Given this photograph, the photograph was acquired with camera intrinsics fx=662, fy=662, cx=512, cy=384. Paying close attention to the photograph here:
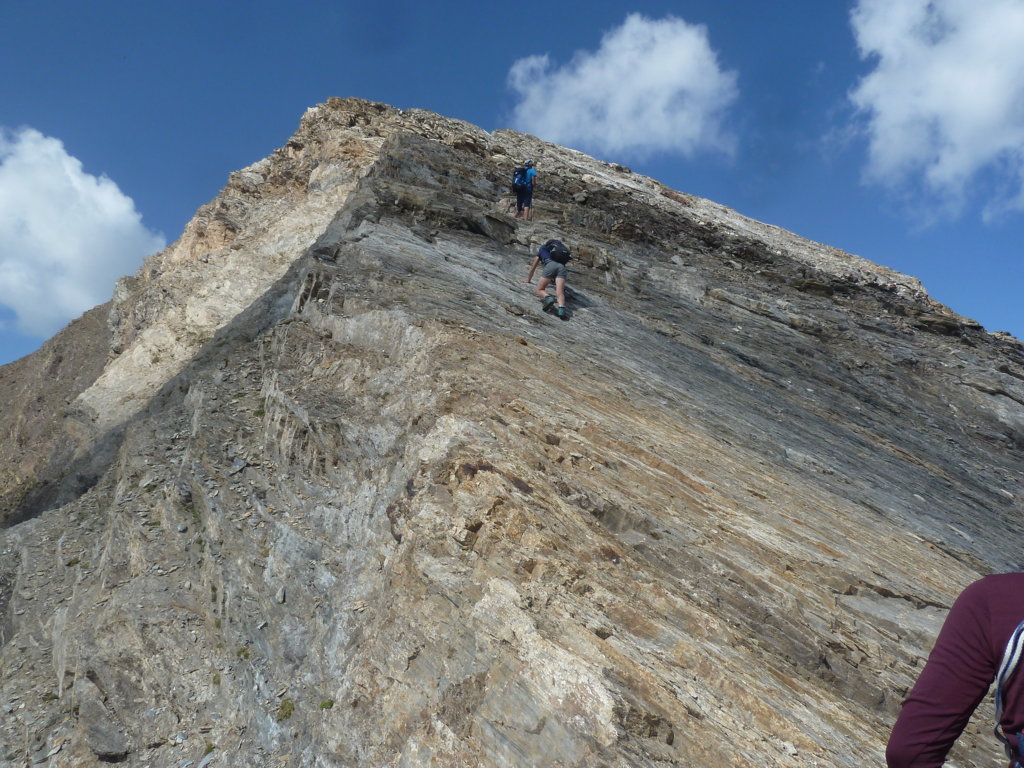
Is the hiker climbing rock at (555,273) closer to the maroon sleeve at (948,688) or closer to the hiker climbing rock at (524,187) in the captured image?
the hiker climbing rock at (524,187)

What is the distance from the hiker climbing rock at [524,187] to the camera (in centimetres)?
2009

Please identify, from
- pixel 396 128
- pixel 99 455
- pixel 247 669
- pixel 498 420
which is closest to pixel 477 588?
pixel 498 420

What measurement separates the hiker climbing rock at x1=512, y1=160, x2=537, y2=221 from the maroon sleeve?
18925 millimetres

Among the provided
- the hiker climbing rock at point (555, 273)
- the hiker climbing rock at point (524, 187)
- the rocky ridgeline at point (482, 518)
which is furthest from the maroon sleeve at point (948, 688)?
the hiker climbing rock at point (524, 187)

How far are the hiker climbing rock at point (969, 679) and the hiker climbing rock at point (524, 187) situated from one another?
62.1 feet

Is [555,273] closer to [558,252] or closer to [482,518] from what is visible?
[558,252]

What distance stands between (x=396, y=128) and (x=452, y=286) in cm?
1581

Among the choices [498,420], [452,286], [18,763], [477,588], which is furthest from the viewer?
[452,286]

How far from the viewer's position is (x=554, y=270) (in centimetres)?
1389

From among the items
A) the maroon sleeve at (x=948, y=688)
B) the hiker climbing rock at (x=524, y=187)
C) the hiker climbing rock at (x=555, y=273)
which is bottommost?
the maroon sleeve at (x=948, y=688)

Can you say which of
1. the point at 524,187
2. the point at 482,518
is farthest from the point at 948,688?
the point at 524,187

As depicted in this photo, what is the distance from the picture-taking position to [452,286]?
518 inches

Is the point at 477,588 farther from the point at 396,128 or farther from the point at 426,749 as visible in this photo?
the point at 396,128

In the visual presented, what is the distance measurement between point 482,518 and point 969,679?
452 centimetres
